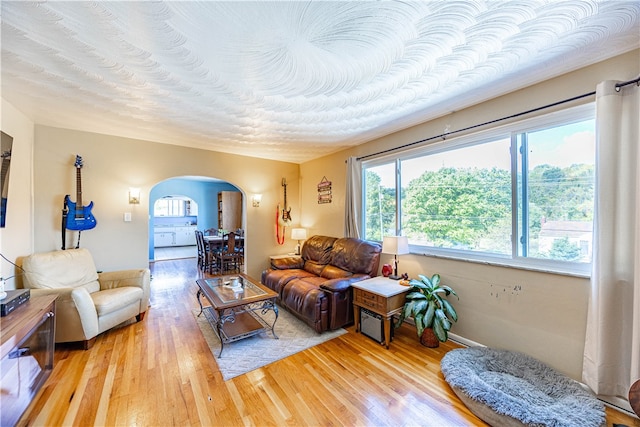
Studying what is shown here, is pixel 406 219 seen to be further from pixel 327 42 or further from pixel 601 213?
pixel 327 42

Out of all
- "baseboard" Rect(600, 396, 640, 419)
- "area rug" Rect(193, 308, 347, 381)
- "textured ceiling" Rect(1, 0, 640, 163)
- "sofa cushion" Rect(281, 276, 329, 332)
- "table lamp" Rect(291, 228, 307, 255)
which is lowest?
"area rug" Rect(193, 308, 347, 381)

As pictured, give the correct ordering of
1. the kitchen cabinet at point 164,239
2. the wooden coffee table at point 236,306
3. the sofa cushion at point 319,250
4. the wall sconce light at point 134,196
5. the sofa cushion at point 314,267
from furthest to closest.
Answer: the kitchen cabinet at point 164,239 < the sofa cushion at point 319,250 < the sofa cushion at point 314,267 < the wall sconce light at point 134,196 < the wooden coffee table at point 236,306

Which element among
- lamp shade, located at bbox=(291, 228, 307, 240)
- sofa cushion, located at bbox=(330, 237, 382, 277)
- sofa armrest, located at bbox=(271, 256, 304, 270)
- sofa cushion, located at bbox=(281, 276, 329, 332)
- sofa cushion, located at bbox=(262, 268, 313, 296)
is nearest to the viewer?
sofa cushion, located at bbox=(281, 276, 329, 332)

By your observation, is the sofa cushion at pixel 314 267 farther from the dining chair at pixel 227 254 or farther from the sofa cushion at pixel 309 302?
the dining chair at pixel 227 254

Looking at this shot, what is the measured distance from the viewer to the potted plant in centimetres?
238

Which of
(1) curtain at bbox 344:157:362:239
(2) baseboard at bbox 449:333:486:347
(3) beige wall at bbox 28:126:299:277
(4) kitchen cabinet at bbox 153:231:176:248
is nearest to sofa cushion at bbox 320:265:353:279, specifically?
(1) curtain at bbox 344:157:362:239

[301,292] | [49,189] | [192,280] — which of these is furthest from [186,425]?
[192,280]

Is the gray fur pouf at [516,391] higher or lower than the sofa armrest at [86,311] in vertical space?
lower

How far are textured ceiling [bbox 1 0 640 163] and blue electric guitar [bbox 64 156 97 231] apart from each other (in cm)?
81

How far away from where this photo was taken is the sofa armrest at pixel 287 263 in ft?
13.3

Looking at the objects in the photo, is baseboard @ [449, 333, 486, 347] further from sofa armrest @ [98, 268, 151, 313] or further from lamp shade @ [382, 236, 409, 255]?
sofa armrest @ [98, 268, 151, 313]

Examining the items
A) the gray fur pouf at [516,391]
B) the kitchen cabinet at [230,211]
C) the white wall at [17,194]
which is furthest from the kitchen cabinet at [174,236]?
the gray fur pouf at [516,391]

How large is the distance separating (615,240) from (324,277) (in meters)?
2.87

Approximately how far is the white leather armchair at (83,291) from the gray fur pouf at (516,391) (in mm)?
3498
